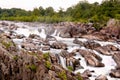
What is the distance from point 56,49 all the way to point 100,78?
8.87 meters

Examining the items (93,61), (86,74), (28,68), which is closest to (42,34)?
(93,61)

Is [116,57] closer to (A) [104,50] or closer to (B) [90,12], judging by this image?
(A) [104,50]

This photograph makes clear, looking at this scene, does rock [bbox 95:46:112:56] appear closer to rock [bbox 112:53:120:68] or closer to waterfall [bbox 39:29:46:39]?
rock [bbox 112:53:120:68]

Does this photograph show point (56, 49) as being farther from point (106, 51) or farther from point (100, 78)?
point (100, 78)

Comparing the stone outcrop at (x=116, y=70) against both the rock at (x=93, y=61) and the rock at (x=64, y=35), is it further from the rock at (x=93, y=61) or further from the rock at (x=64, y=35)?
the rock at (x=64, y=35)

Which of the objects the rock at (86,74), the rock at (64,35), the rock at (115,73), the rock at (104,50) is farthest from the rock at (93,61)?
the rock at (64,35)

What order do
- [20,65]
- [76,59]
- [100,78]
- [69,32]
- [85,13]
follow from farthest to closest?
1. [85,13]
2. [69,32]
3. [76,59]
4. [100,78]
5. [20,65]

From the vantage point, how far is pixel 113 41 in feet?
128

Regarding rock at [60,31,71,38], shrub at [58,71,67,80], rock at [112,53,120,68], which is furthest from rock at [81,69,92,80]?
rock at [60,31,71,38]

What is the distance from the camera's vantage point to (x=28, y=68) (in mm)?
18953

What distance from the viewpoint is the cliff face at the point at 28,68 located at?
709 inches

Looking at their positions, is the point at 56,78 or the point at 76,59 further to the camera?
the point at 76,59

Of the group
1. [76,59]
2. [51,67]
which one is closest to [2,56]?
[51,67]

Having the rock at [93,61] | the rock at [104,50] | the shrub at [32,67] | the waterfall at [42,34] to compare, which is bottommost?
the rock at [93,61]
